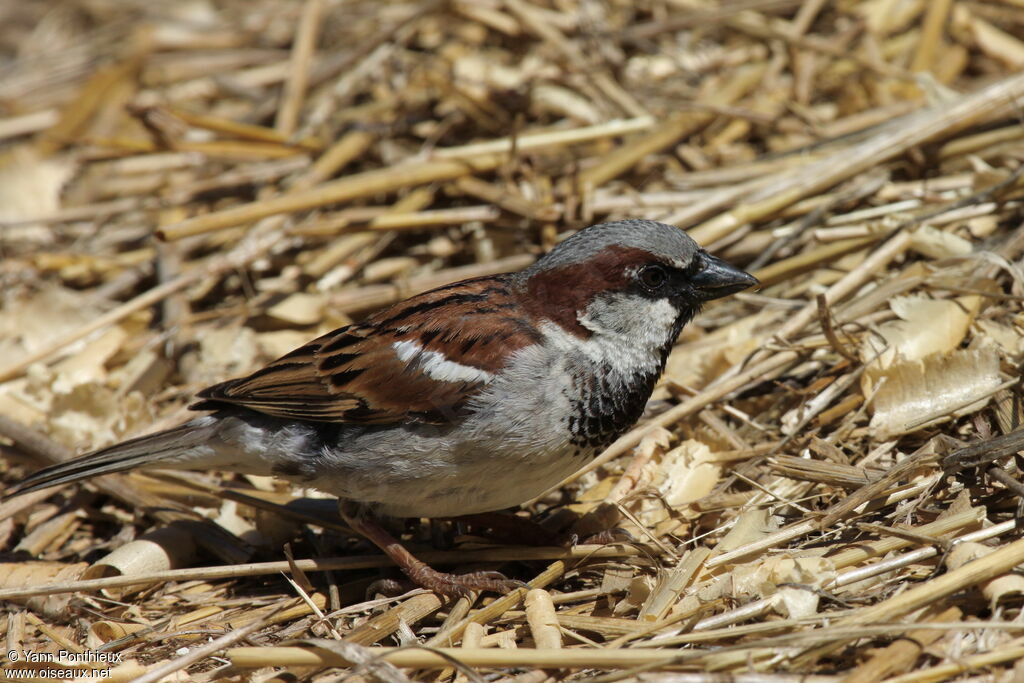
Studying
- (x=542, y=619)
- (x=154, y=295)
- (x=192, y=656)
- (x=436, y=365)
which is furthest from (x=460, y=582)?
(x=154, y=295)

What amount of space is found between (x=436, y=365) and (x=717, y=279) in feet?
3.22

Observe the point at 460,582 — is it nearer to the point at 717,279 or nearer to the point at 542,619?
the point at 542,619

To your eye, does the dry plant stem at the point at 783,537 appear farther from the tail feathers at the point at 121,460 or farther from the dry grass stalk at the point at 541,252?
the tail feathers at the point at 121,460

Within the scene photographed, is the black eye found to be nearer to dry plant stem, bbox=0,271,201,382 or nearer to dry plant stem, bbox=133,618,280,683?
dry plant stem, bbox=133,618,280,683

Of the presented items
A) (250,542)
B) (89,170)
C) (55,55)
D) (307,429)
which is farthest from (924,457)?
(55,55)

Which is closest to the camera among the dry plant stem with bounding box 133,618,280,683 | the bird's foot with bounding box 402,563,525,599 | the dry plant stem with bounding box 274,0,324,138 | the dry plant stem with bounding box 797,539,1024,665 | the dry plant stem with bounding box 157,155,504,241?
the dry plant stem with bounding box 797,539,1024,665

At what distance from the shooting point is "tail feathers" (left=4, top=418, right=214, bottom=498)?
11.8 ft

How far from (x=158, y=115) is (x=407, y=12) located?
1.61 meters

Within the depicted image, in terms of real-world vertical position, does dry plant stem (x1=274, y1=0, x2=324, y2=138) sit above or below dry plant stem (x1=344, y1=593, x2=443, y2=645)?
above

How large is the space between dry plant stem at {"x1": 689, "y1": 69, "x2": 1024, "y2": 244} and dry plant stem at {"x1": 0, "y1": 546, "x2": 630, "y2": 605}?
1.65 metres

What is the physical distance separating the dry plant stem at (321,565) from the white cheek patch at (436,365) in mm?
680

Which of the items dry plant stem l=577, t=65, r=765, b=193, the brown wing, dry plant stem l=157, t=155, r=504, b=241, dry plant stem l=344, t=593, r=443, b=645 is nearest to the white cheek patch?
the brown wing

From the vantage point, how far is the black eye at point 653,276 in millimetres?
3367

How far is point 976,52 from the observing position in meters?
5.29
